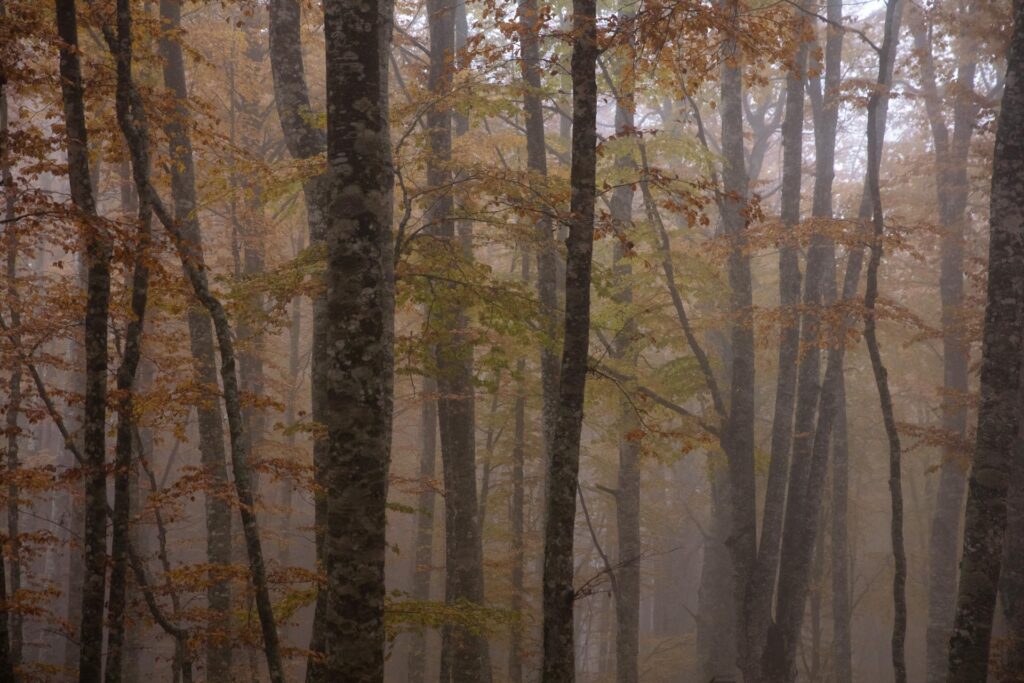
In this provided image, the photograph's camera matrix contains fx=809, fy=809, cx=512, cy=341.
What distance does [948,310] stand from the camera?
16.0 m

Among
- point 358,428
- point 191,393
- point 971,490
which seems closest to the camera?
point 358,428

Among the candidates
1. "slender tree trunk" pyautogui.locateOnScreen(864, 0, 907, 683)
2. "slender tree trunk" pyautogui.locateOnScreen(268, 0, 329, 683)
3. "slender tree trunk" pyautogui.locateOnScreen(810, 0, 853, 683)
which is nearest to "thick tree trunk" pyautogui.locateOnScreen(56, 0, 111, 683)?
"slender tree trunk" pyautogui.locateOnScreen(268, 0, 329, 683)

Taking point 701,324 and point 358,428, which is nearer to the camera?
point 358,428

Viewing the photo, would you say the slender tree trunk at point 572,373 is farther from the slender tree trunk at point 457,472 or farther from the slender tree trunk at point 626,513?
the slender tree trunk at point 626,513

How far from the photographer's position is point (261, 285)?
7.51 meters

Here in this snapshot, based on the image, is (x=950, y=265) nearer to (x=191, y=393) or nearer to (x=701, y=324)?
(x=701, y=324)

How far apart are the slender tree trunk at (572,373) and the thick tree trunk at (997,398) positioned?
13.7 feet

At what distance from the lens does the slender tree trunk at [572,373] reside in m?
6.70

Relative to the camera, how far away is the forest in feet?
21.8

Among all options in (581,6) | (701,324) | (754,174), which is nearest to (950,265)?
(754,174)

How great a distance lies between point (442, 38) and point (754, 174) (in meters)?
14.2

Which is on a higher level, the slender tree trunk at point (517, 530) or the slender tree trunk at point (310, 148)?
the slender tree trunk at point (310, 148)

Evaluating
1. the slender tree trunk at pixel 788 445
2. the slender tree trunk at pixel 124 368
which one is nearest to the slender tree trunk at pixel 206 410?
the slender tree trunk at pixel 124 368

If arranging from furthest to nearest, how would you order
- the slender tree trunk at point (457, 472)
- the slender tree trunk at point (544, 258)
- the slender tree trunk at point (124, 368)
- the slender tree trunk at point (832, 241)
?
the slender tree trunk at point (832, 241)
the slender tree trunk at point (457, 472)
the slender tree trunk at point (544, 258)
the slender tree trunk at point (124, 368)
